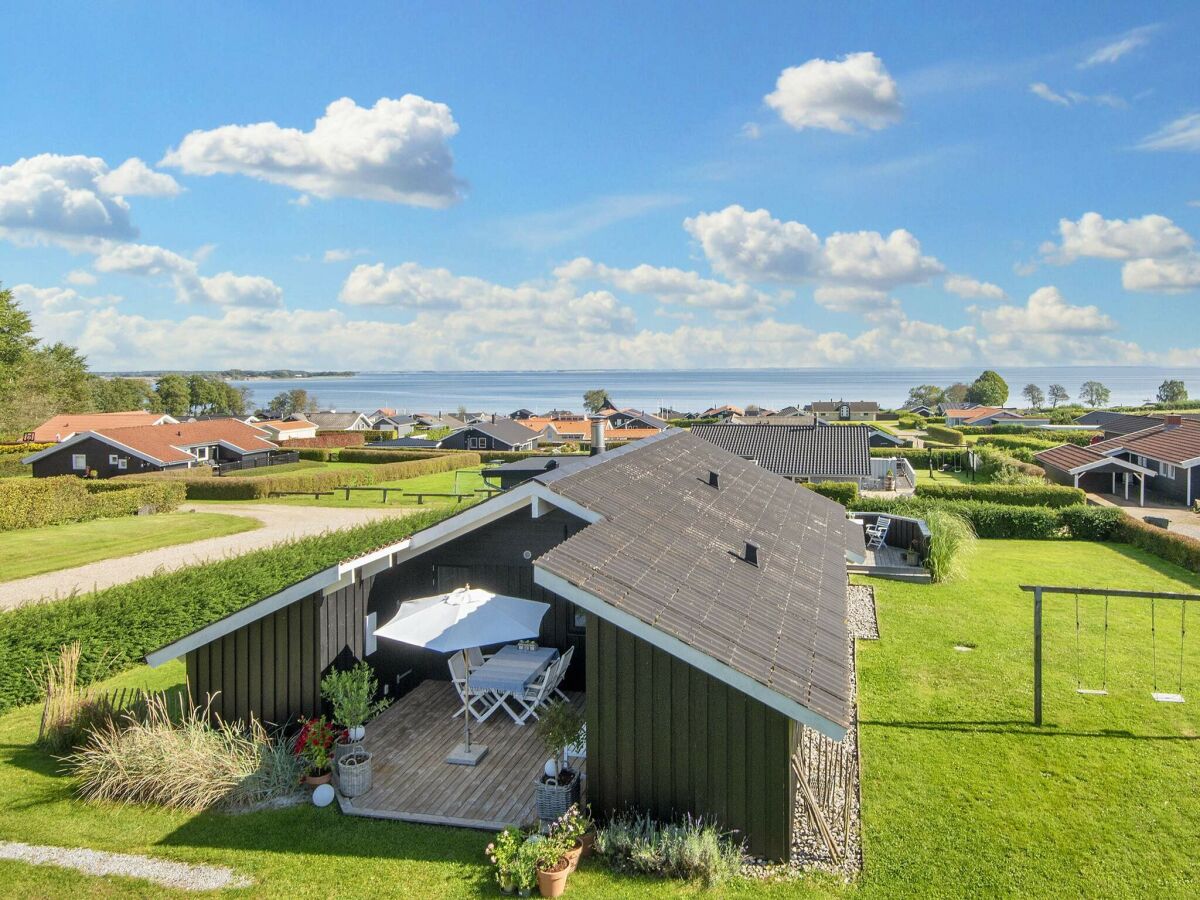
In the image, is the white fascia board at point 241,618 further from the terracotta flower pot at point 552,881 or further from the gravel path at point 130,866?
the terracotta flower pot at point 552,881

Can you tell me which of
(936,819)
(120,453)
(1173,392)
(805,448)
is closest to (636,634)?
(936,819)

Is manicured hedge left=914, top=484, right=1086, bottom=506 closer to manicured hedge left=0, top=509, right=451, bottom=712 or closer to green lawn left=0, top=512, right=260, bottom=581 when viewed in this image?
manicured hedge left=0, top=509, right=451, bottom=712

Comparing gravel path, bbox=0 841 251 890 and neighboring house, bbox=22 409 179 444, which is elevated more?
neighboring house, bbox=22 409 179 444

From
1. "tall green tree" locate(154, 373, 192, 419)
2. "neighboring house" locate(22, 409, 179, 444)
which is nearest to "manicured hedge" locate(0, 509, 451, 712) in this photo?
"neighboring house" locate(22, 409, 179, 444)

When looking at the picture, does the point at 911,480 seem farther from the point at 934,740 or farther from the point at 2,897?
the point at 2,897

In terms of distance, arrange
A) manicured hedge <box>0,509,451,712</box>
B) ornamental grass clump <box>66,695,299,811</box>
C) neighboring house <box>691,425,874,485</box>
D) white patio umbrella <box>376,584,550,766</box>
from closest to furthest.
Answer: ornamental grass clump <box>66,695,299,811</box>, white patio umbrella <box>376,584,550,766</box>, manicured hedge <box>0,509,451,712</box>, neighboring house <box>691,425,874,485</box>

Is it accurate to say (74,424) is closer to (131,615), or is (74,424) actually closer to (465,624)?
(131,615)

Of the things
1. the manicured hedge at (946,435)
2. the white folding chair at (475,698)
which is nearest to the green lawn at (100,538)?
the white folding chair at (475,698)
